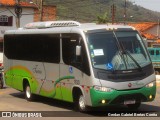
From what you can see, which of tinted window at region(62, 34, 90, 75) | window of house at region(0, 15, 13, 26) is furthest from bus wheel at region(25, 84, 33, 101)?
window of house at region(0, 15, 13, 26)

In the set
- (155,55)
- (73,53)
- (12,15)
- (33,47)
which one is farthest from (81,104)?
(12,15)

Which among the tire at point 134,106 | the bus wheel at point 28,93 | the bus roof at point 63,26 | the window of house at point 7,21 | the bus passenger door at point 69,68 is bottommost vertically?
the window of house at point 7,21

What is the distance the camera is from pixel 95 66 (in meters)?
14.4

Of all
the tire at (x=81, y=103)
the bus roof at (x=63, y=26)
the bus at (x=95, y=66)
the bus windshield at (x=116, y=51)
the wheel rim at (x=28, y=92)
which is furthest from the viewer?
the wheel rim at (x=28, y=92)

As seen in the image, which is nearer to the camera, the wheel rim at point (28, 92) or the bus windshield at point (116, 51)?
the bus windshield at point (116, 51)

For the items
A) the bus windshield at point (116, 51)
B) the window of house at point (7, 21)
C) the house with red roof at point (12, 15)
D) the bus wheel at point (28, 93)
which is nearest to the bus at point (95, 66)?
the bus windshield at point (116, 51)

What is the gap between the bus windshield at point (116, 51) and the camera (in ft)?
47.4

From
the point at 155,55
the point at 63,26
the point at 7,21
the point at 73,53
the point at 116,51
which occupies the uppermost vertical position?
the point at 63,26

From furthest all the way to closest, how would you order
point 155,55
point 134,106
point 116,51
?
point 155,55
point 134,106
point 116,51

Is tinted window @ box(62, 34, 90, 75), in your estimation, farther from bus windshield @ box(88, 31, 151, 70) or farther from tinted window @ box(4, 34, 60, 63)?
tinted window @ box(4, 34, 60, 63)

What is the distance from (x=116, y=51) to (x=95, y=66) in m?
0.84

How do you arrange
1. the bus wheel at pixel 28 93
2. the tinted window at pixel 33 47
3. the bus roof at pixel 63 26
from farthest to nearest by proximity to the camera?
the bus wheel at pixel 28 93
the tinted window at pixel 33 47
the bus roof at pixel 63 26

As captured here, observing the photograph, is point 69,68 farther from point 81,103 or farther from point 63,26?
point 63,26

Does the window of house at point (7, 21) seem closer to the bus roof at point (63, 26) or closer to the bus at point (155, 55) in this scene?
the bus at point (155, 55)
